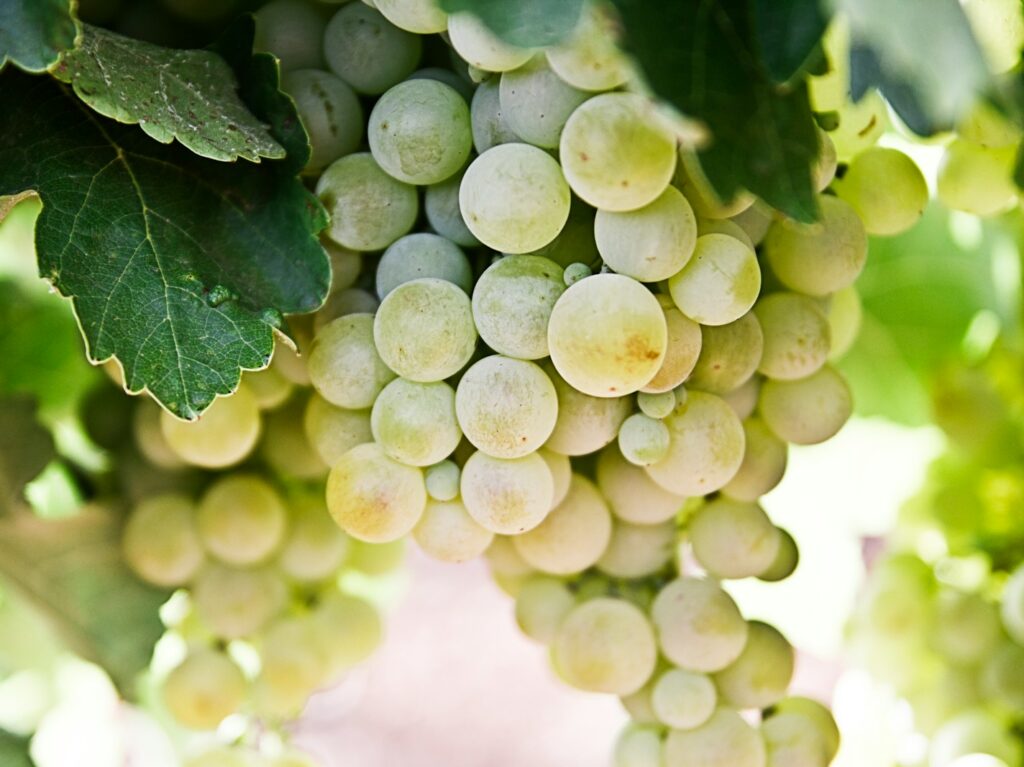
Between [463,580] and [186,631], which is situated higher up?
[186,631]

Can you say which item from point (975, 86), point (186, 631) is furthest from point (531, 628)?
point (975, 86)

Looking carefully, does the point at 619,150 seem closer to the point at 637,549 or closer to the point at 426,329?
the point at 426,329

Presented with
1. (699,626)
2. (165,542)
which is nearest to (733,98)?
(699,626)

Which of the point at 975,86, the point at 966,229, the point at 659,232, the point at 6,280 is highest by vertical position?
the point at 975,86

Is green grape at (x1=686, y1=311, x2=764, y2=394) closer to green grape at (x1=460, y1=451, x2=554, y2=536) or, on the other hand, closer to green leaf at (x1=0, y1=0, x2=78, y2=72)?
green grape at (x1=460, y1=451, x2=554, y2=536)

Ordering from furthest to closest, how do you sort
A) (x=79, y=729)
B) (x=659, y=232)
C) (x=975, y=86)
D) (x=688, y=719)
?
(x=79, y=729)
(x=688, y=719)
(x=659, y=232)
(x=975, y=86)

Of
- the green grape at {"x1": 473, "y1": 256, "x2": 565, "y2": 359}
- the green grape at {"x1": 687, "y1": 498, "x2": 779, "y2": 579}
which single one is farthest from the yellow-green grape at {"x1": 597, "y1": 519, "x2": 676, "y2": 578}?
the green grape at {"x1": 473, "y1": 256, "x2": 565, "y2": 359}

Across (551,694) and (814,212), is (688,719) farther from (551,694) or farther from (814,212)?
(551,694)
